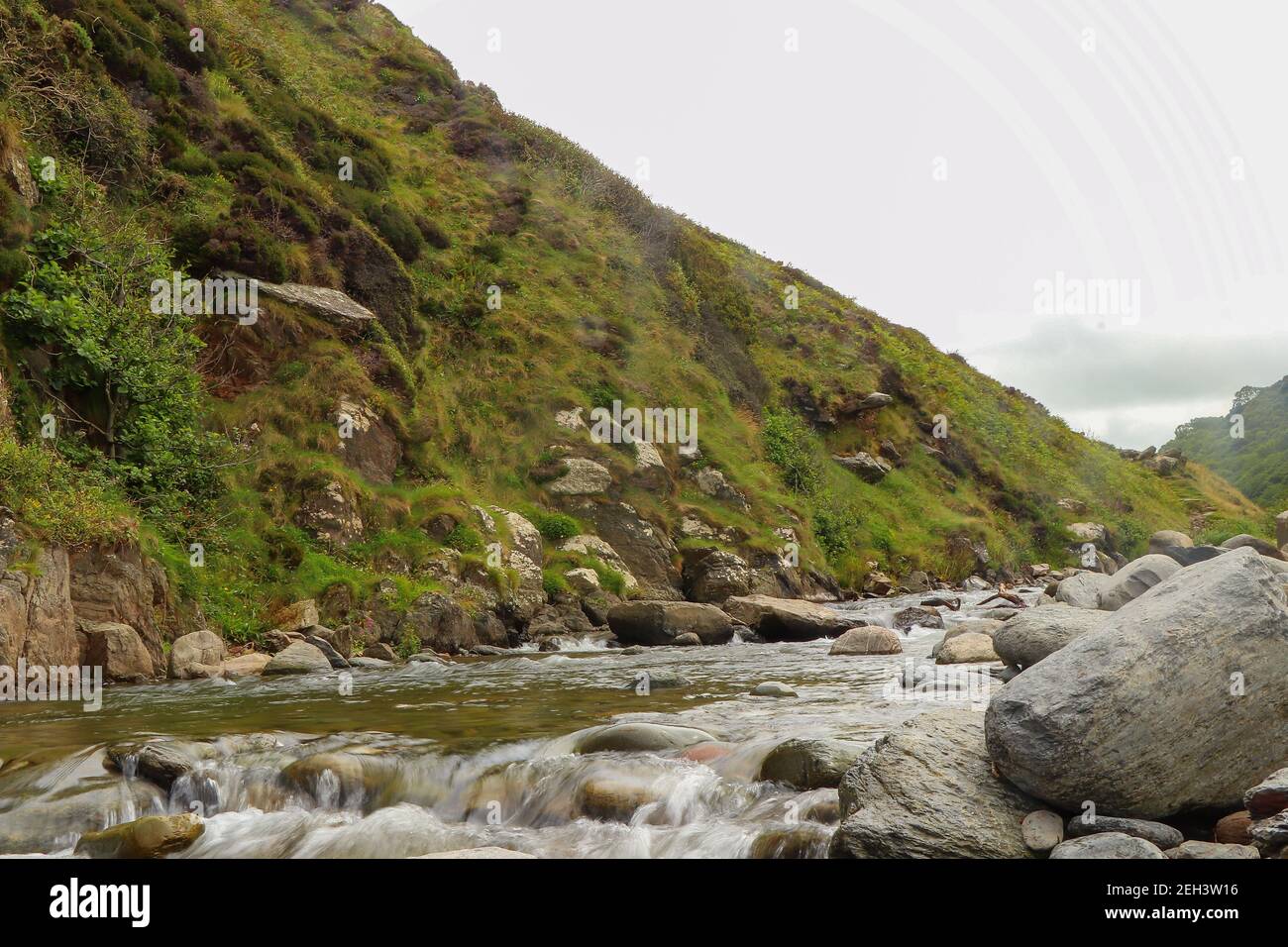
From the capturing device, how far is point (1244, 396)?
104500mm

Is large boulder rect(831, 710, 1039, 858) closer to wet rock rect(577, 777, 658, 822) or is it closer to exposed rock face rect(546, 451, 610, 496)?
wet rock rect(577, 777, 658, 822)

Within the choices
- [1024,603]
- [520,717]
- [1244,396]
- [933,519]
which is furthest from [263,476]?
[1244,396]

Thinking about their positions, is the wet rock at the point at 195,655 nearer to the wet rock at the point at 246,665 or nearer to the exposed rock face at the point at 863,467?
the wet rock at the point at 246,665

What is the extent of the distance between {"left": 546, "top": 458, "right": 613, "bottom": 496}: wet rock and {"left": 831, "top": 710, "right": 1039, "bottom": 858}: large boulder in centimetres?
2007

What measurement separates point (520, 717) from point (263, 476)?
11.7 metres

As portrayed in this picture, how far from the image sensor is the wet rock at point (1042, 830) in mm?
5023

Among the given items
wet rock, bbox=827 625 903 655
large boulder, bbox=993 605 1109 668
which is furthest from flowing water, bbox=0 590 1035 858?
wet rock, bbox=827 625 903 655

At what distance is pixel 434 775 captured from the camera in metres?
7.48

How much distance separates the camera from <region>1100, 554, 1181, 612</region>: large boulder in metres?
13.9

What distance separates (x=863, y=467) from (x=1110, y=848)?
1482 inches

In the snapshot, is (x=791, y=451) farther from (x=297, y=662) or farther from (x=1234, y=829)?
(x=1234, y=829)

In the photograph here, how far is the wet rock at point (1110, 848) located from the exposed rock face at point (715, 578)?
20398 millimetres

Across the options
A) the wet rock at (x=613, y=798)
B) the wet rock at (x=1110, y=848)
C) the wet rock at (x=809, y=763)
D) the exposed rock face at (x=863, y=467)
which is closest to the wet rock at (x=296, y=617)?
the wet rock at (x=613, y=798)

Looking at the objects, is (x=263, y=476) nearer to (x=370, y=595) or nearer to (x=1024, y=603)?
(x=370, y=595)
